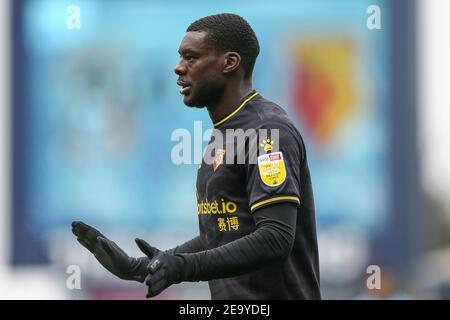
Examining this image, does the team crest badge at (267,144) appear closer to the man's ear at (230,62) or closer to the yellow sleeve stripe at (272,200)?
the yellow sleeve stripe at (272,200)

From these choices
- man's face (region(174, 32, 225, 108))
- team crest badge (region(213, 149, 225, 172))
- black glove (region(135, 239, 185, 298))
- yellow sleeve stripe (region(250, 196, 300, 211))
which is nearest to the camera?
black glove (region(135, 239, 185, 298))

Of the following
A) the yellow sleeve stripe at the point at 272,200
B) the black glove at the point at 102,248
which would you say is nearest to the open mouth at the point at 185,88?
the yellow sleeve stripe at the point at 272,200

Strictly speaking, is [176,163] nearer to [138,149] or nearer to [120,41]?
[138,149]

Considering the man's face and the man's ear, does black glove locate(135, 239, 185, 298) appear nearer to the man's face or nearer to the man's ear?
the man's face

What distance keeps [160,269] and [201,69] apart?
1207mm

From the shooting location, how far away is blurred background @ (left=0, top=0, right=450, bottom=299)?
15711 millimetres

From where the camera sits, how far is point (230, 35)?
5750 mm

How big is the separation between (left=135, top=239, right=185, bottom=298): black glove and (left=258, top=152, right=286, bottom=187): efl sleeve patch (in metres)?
0.59

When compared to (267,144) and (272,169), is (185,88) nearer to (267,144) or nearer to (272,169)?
(267,144)

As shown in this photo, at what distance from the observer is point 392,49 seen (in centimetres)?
1545

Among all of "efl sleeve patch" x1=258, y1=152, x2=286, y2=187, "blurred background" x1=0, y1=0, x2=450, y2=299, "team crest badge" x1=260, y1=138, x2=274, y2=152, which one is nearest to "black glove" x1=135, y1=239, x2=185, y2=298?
"efl sleeve patch" x1=258, y1=152, x2=286, y2=187

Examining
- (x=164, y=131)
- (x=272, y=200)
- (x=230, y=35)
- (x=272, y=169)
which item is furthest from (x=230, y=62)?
(x=164, y=131)

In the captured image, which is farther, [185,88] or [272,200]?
[185,88]

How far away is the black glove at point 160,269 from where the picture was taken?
5035mm
